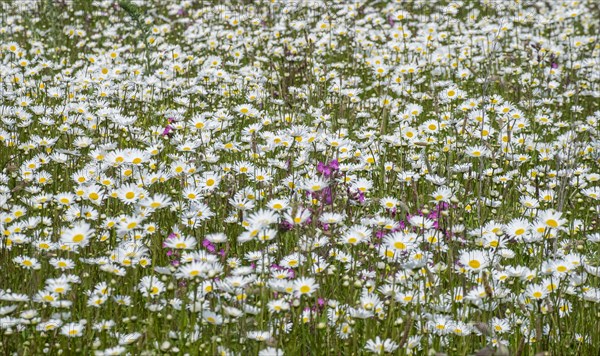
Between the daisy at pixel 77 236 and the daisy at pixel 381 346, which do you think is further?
the daisy at pixel 77 236

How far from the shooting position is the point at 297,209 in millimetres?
2773

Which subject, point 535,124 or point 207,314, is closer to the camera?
point 207,314

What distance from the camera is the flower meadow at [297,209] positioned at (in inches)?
106

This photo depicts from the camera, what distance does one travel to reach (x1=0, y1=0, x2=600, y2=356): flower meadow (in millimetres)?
2688

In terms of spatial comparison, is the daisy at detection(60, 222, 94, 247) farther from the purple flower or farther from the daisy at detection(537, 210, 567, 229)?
the daisy at detection(537, 210, 567, 229)

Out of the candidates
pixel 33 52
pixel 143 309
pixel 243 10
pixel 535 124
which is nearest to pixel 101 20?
pixel 243 10

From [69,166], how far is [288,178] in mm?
1303

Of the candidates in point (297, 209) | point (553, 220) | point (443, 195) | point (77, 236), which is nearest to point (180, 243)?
point (77, 236)

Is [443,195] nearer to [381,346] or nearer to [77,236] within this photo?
[381,346]

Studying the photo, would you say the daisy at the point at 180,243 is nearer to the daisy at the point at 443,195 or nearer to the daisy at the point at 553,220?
the daisy at the point at 443,195

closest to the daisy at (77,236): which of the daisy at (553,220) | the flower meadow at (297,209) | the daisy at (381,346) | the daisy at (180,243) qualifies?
the flower meadow at (297,209)

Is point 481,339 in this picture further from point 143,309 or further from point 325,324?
point 143,309

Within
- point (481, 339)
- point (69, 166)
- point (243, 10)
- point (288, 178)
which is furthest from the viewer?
point (243, 10)

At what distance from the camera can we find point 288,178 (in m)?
3.86
